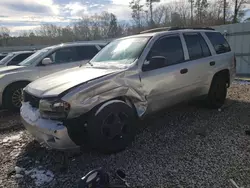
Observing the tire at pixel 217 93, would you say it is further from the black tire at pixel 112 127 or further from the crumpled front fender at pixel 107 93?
the black tire at pixel 112 127

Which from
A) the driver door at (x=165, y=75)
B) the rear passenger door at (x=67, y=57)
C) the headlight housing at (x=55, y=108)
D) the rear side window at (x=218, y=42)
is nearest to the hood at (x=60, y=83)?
the headlight housing at (x=55, y=108)

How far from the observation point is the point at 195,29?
200 inches

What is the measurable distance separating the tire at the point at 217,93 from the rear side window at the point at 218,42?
616 millimetres

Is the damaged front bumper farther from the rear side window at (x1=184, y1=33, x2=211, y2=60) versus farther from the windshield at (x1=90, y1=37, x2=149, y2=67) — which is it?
the rear side window at (x1=184, y1=33, x2=211, y2=60)

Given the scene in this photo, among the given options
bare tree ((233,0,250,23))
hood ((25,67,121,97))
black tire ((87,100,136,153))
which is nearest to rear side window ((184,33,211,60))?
hood ((25,67,121,97))

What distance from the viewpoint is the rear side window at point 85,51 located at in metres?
7.42

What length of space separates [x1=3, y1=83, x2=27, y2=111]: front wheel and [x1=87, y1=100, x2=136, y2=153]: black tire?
155 inches

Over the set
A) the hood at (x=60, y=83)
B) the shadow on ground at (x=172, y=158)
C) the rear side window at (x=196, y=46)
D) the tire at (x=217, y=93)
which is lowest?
the shadow on ground at (x=172, y=158)

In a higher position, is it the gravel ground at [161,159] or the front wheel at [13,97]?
the front wheel at [13,97]

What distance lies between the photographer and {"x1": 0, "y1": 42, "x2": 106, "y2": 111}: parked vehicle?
6.09 m

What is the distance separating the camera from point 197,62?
4.59 metres

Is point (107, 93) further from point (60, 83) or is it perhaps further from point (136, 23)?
point (136, 23)

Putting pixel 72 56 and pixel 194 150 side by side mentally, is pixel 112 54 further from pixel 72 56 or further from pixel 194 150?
pixel 72 56

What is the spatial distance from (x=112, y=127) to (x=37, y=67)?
4.24 m
